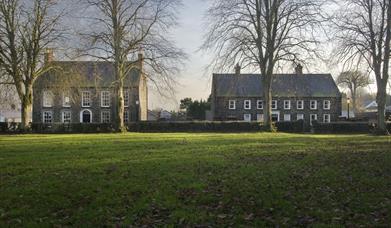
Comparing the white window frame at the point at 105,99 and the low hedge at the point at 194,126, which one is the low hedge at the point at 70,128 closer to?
the low hedge at the point at 194,126

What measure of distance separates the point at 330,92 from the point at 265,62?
3597cm

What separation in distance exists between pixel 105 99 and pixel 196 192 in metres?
59.4

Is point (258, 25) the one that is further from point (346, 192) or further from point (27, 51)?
point (346, 192)

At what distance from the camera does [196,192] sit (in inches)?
380

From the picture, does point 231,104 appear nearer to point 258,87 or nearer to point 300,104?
point 258,87

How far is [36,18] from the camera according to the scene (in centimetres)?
4275

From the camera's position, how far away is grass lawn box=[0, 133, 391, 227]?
25.2 feet

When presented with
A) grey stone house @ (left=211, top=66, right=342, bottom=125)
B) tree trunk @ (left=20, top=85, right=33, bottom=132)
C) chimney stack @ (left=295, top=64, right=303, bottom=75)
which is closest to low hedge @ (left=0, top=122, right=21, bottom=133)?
tree trunk @ (left=20, top=85, right=33, bottom=132)

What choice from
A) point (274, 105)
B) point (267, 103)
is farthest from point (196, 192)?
point (274, 105)

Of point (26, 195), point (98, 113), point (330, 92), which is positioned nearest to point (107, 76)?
point (98, 113)

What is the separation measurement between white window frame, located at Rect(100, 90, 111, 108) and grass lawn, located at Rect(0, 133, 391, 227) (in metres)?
52.6

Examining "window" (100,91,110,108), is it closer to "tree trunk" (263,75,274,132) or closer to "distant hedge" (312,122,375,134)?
"tree trunk" (263,75,274,132)

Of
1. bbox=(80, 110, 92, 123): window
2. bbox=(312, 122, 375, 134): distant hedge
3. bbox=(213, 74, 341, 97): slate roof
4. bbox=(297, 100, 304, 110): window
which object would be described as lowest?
bbox=(312, 122, 375, 134): distant hedge

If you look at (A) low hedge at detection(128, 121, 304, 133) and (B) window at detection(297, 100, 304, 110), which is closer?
(A) low hedge at detection(128, 121, 304, 133)
